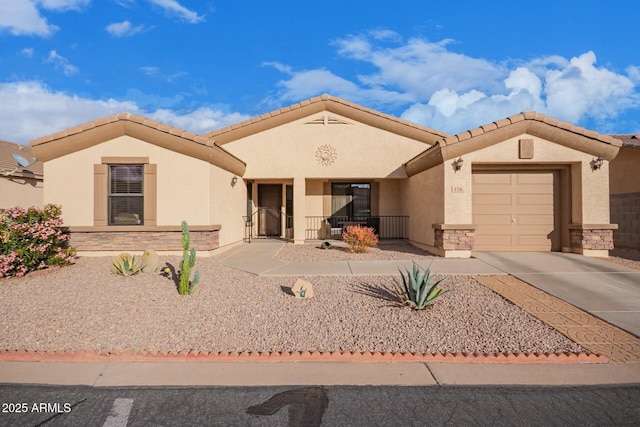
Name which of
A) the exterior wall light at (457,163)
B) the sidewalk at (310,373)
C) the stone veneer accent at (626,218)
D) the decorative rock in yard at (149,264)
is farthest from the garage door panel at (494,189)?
the decorative rock in yard at (149,264)

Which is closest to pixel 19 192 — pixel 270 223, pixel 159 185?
pixel 159 185

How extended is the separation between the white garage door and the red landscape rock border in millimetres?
7290

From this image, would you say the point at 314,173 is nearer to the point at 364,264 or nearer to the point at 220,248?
the point at 220,248

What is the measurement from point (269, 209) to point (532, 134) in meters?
10.7

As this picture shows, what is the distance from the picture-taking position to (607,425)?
10.1ft

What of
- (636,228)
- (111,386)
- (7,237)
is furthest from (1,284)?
(636,228)

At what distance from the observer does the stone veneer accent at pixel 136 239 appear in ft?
35.8

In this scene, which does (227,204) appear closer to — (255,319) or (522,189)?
(255,319)

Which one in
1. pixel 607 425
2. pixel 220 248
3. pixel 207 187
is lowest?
pixel 607 425

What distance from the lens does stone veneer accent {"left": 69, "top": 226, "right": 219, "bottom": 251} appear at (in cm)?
1091

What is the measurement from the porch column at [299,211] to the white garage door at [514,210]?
20.2 ft

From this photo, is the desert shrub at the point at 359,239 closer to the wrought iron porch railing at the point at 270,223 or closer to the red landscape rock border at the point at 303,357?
the wrought iron porch railing at the point at 270,223

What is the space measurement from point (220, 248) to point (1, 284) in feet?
17.7

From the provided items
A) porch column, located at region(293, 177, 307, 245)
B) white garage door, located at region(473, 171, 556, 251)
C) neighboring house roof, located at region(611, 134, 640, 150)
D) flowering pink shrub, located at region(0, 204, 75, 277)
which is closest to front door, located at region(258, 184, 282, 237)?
porch column, located at region(293, 177, 307, 245)
